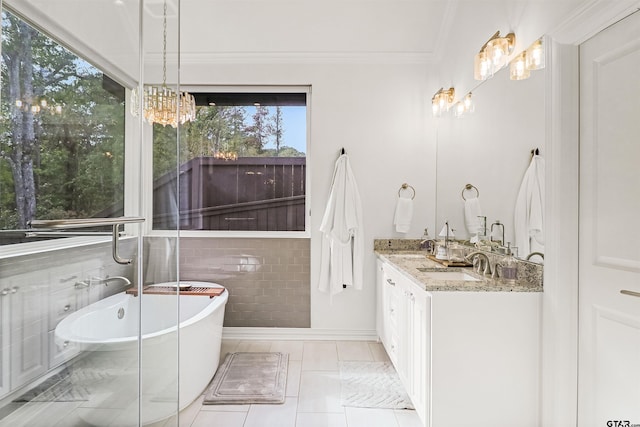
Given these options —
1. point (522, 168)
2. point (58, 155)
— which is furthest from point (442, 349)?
point (58, 155)

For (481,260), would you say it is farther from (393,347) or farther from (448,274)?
(393,347)

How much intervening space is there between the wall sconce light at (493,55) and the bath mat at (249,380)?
8.49 feet

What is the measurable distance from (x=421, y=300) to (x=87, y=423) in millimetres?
1635

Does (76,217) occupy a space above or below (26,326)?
above

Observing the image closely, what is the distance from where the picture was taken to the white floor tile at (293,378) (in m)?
2.44

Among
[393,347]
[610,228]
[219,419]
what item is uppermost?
[610,228]

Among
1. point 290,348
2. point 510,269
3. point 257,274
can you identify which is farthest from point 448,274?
point 257,274

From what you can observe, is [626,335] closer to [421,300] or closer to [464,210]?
[421,300]

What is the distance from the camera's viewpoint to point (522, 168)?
2047mm

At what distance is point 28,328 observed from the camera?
48.5 inches

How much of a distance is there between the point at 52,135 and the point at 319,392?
2.15 m

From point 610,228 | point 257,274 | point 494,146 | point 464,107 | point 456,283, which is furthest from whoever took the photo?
point 257,274

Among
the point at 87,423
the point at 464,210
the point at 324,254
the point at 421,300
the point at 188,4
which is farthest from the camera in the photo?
the point at 324,254

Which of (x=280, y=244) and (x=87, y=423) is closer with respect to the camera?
(x=87, y=423)
